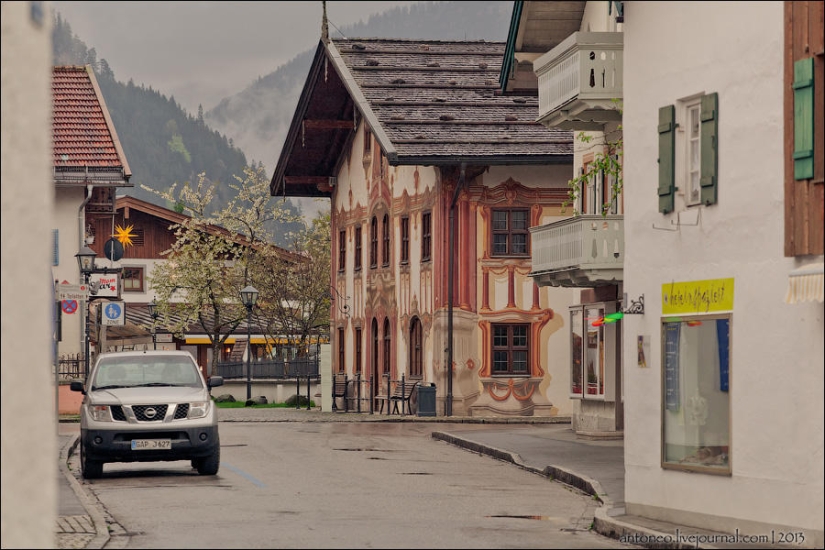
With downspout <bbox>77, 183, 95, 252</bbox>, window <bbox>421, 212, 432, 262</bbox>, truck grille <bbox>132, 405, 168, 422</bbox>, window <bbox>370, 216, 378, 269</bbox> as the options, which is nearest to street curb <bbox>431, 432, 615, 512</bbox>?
truck grille <bbox>132, 405, 168, 422</bbox>

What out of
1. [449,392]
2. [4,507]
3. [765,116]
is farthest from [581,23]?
[4,507]

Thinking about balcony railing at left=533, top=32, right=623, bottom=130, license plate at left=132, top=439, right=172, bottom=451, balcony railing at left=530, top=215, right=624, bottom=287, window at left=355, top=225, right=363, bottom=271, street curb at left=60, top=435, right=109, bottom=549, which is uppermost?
balcony railing at left=533, top=32, right=623, bottom=130

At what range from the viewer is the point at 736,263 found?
639 inches

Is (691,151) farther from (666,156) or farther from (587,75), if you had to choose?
(587,75)

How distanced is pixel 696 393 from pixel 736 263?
1.60 meters

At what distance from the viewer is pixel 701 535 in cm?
1553

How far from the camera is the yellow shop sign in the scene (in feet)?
53.9

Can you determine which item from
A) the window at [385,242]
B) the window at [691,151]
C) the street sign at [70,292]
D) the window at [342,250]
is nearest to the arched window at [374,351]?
the window at [385,242]

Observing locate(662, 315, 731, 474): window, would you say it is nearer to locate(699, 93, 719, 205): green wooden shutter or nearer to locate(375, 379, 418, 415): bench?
locate(699, 93, 719, 205): green wooden shutter

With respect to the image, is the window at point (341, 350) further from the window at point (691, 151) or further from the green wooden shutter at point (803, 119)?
the green wooden shutter at point (803, 119)

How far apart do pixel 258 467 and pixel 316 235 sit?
48.7 meters

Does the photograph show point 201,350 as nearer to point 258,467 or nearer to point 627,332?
point 258,467

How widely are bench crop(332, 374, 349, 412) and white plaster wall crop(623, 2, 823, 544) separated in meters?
31.3

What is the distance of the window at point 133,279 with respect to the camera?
85.8 metres
